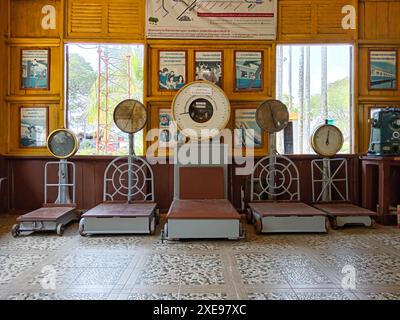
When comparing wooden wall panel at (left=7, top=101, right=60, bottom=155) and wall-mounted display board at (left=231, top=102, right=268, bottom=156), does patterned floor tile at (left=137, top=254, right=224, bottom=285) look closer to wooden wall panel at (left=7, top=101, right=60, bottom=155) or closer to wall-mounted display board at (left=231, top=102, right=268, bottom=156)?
wall-mounted display board at (left=231, top=102, right=268, bottom=156)

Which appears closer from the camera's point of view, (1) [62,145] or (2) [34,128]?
(1) [62,145]

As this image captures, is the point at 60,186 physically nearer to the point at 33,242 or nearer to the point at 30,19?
the point at 33,242

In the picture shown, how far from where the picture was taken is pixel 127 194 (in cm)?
472

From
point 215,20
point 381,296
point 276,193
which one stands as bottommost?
point 381,296

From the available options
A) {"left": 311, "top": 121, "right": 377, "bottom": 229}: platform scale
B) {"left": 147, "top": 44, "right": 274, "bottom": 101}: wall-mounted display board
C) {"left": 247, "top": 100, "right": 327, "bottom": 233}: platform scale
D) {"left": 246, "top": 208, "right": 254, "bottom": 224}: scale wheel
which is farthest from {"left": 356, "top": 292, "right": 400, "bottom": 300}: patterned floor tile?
{"left": 147, "top": 44, "right": 274, "bottom": 101}: wall-mounted display board

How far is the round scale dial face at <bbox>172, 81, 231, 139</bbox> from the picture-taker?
443 cm

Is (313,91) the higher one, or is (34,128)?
(313,91)

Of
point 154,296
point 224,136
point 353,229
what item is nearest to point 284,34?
point 224,136

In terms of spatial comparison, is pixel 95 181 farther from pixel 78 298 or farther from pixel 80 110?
pixel 78 298

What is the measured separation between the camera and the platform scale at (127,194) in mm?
3775

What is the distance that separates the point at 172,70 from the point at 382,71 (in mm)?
2747

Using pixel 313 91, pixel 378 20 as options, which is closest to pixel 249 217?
pixel 313 91

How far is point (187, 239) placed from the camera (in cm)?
361

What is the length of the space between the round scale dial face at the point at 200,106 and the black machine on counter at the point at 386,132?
69.4 inches
